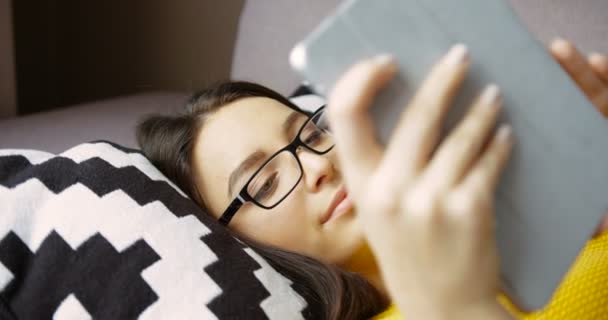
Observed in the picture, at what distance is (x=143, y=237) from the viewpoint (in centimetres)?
70

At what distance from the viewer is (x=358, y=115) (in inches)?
14.0

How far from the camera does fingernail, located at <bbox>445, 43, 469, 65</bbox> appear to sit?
38 centimetres

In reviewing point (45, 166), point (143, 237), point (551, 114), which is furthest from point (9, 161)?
point (551, 114)

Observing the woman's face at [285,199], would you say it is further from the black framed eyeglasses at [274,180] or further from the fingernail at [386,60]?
the fingernail at [386,60]

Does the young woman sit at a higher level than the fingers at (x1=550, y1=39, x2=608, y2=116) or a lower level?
lower

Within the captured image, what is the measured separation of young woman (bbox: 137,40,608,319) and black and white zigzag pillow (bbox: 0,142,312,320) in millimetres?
69

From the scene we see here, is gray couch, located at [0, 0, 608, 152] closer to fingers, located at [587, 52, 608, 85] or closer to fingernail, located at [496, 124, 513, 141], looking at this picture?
fingers, located at [587, 52, 608, 85]

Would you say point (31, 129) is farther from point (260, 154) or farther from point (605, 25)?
point (605, 25)

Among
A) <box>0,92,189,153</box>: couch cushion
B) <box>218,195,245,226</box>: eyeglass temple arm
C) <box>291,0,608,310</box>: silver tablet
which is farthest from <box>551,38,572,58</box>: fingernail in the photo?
<box>0,92,189,153</box>: couch cushion

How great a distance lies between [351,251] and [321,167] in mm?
119

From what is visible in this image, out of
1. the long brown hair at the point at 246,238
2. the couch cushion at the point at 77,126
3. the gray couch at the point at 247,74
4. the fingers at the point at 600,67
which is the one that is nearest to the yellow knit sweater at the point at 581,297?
A: the long brown hair at the point at 246,238

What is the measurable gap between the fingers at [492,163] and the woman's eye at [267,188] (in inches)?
17.2

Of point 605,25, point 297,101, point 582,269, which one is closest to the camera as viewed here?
point 582,269

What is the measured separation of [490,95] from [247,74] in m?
0.94
